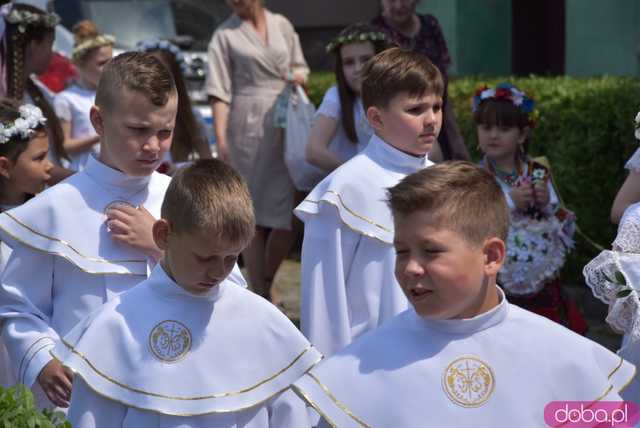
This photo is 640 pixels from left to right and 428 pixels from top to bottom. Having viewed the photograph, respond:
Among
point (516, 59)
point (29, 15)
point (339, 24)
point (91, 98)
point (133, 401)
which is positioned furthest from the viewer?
point (339, 24)

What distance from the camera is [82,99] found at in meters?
8.23

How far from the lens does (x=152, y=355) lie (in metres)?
3.68

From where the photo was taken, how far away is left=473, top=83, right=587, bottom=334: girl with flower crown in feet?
21.5

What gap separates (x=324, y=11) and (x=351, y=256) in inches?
565

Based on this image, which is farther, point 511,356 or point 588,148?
point 588,148

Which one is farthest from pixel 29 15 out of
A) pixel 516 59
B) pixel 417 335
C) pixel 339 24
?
pixel 339 24

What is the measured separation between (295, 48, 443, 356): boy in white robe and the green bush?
6.21ft

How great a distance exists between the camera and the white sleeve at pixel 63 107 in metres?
8.13

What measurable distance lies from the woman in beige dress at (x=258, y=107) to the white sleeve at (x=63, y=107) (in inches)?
37.8

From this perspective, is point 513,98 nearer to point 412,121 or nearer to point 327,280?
point 412,121

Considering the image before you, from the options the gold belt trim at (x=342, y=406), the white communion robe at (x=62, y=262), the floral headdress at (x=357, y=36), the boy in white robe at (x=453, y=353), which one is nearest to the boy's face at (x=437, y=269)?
the boy in white robe at (x=453, y=353)

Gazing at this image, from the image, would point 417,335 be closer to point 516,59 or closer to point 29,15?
point 29,15

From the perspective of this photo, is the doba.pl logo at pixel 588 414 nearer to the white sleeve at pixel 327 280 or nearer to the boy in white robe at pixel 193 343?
the boy in white robe at pixel 193 343

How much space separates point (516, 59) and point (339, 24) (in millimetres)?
3264
